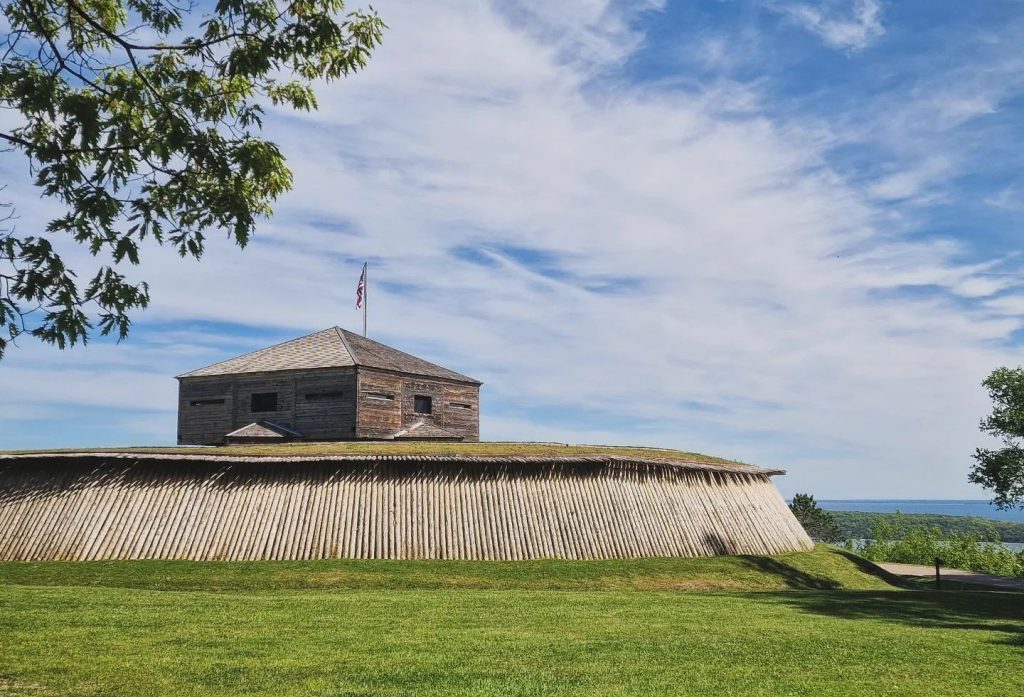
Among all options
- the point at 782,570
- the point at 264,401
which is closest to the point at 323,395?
the point at 264,401

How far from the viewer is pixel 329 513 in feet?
78.8

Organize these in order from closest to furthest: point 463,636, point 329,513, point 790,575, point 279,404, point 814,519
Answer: point 463,636 → point 329,513 → point 790,575 → point 279,404 → point 814,519

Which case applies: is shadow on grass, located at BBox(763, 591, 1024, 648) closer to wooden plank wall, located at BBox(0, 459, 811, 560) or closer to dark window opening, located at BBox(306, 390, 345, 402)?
wooden plank wall, located at BBox(0, 459, 811, 560)

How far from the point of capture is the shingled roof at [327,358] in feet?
127

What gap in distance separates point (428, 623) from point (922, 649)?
25.5 ft

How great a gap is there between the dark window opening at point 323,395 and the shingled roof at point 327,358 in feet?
3.97

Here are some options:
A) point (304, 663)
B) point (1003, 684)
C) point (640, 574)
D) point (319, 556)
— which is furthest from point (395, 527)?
point (1003, 684)

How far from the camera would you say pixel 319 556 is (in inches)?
910

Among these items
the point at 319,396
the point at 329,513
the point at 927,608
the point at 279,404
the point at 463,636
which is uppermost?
the point at 319,396

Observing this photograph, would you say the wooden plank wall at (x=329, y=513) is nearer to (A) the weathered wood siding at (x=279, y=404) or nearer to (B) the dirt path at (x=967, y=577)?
(A) the weathered wood siding at (x=279, y=404)

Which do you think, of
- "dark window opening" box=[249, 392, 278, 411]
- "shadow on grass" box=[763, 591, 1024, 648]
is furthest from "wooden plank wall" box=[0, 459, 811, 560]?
"dark window opening" box=[249, 392, 278, 411]

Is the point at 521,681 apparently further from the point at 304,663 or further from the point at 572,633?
the point at 572,633

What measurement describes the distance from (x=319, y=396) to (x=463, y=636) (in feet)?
86.3

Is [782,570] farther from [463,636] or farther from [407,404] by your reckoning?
[407,404]
